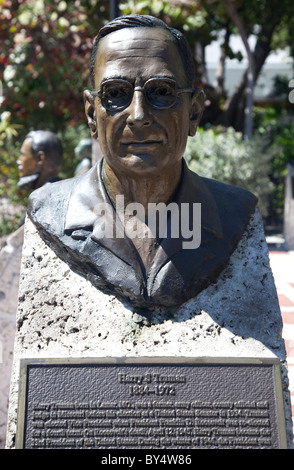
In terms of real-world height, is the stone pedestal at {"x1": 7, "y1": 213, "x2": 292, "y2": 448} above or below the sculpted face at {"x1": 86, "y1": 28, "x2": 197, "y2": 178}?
below

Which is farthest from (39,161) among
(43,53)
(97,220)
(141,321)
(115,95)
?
(43,53)

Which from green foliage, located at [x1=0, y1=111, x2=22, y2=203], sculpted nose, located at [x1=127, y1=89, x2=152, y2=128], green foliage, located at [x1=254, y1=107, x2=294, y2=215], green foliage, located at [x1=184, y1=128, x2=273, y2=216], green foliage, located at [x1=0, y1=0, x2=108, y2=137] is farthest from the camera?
green foliage, located at [x1=254, y1=107, x2=294, y2=215]

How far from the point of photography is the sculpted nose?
225 centimetres

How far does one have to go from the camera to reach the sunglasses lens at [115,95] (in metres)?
2.29

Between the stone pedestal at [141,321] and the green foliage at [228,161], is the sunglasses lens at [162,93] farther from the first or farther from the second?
the green foliage at [228,161]

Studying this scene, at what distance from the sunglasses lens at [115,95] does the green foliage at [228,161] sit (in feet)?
20.9

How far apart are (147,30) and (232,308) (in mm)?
1224

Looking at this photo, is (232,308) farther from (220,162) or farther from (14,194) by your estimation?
(220,162)

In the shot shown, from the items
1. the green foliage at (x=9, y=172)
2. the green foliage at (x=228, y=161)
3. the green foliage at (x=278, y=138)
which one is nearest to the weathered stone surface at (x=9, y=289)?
the green foliage at (x=9, y=172)

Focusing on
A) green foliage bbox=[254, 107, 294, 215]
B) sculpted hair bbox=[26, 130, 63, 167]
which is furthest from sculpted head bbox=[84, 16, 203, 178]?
green foliage bbox=[254, 107, 294, 215]

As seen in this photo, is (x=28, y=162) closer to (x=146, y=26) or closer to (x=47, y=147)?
(x=47, y=147)

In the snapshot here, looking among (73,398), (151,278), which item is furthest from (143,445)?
(151,278)

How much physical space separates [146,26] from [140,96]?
1.06ft

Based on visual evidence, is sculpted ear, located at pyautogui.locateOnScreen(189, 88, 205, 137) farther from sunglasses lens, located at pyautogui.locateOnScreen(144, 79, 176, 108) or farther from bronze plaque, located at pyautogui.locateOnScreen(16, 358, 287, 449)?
bronze plaque, located at pyautogui.locateOnScreen(16, 358, 287, 449)
